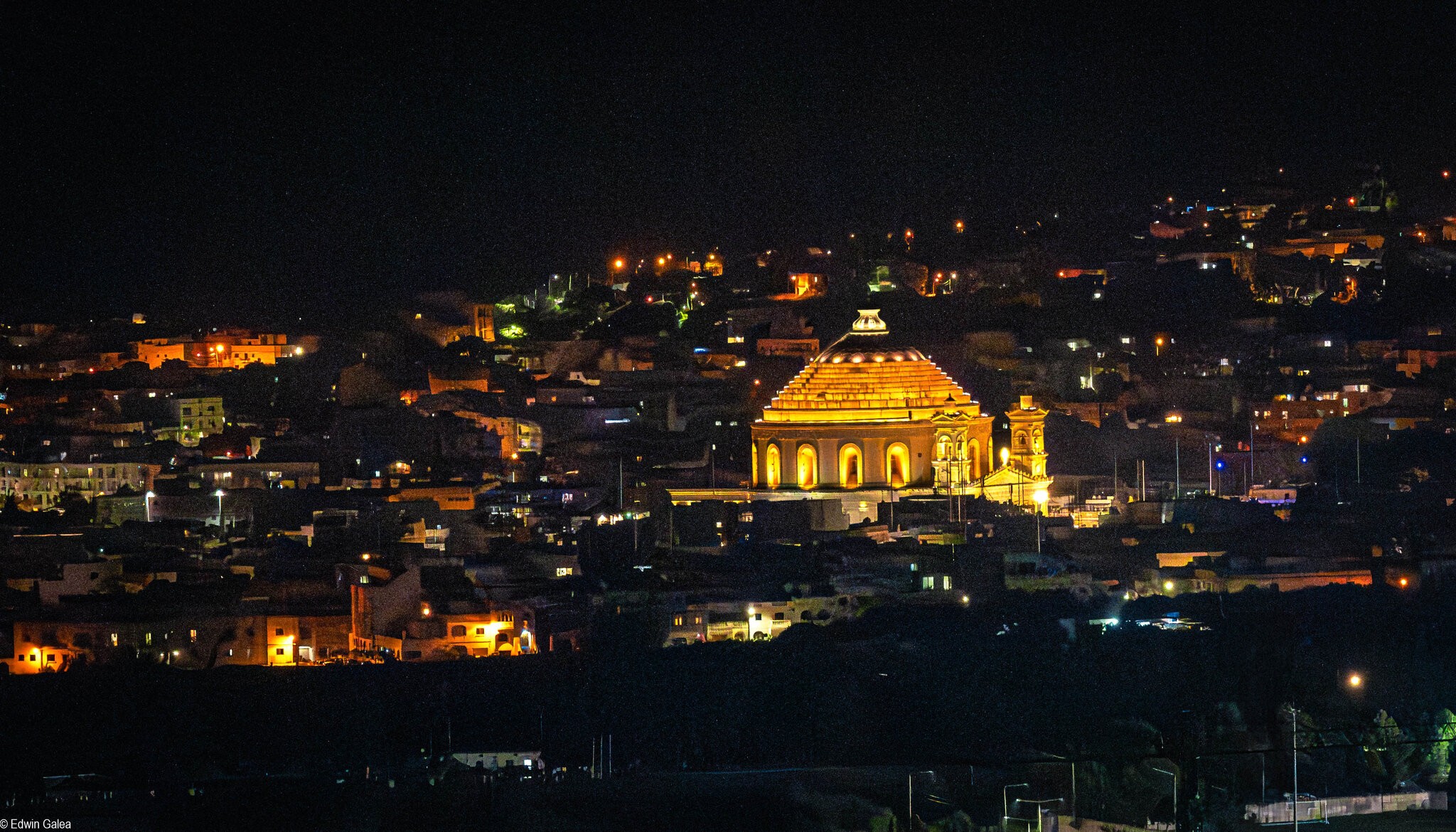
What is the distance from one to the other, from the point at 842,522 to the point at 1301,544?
5.34 meters

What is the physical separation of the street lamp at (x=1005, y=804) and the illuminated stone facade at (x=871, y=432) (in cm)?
A: 1412

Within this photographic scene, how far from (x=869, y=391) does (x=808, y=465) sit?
104 centimetres

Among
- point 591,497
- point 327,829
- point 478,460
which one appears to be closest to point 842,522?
point 591,497

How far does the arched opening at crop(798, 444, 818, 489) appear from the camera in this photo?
41.8m

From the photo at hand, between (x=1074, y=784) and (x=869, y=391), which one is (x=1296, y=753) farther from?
(x=869, y=391)

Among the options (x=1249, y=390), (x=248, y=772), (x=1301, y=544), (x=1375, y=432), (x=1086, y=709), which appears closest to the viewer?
(x=248, y=772)

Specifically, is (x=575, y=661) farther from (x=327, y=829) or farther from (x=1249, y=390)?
(x=1249, y=390)

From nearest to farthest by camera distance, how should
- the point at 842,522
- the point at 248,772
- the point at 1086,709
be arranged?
the point at 248,772
the point at 1086,709
the point at 842,522

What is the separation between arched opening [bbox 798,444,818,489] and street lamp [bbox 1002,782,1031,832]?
14.8m

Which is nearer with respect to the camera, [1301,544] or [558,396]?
[1301,544]

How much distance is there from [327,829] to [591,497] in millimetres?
15170

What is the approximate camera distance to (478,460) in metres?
44.7

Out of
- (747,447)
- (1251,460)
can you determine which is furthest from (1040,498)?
(747,447)

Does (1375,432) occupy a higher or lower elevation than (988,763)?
higher
